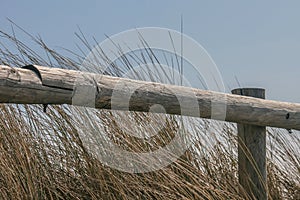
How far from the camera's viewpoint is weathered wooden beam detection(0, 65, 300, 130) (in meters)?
2.04

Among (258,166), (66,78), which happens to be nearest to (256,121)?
(258,166)

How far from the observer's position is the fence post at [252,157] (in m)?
3.10

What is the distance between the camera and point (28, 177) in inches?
105

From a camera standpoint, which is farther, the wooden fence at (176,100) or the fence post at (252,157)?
the fence post at (252,157)

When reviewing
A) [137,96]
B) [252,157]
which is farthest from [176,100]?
[252,157]

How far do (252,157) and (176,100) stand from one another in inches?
31.2

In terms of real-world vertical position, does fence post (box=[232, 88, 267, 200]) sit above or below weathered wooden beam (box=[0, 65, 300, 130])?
below

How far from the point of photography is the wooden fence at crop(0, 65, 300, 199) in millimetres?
2062

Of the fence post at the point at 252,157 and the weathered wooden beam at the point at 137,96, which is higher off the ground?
the weathered wooden beam at the point at 137,96

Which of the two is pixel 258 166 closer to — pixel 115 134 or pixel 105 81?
pixel 115 134

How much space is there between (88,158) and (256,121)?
106 cm

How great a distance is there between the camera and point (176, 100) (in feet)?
8.66

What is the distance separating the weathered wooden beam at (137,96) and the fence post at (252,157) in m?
0.10

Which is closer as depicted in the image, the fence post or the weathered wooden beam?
the weathered wooden beam
